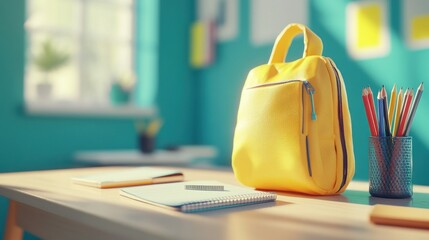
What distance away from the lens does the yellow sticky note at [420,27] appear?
6.37ft

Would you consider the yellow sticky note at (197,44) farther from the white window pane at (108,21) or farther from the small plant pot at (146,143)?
the small plant pot at (146,143)

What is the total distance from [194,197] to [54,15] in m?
2.36

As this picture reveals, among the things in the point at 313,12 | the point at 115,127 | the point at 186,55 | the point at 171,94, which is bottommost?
the point at 115,127

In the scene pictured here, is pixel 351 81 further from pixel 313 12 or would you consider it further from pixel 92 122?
pixel 92 122

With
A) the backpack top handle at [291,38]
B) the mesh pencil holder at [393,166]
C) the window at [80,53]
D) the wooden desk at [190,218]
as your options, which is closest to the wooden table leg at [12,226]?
the wooden desk at [190,218]

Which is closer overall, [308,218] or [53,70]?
[308,218]

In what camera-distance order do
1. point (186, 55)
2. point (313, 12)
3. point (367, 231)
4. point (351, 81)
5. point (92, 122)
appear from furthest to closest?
1. point (186, 55)
2. point (92, 122)
3. point (313, 12)
4. point (351, 81)
5. point (367, 231)

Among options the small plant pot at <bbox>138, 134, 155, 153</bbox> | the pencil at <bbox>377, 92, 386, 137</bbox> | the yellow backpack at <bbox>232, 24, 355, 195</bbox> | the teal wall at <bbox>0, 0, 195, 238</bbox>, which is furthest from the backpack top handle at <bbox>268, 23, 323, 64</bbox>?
the teal wall at <bbox>0, 0, 195, 238</bbox>

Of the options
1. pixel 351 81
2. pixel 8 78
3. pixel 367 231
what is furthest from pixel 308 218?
pixel 8 78

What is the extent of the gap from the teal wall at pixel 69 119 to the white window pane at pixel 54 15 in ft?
1.07

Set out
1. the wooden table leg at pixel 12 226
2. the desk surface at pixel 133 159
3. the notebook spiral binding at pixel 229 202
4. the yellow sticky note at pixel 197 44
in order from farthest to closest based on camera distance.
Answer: the yellow sticky note at pixel 197 44 → the desk surface at pixel 133 159 → the wooden table leg at pixel 12 226 → the notebook spiral binding at pixel 229 202

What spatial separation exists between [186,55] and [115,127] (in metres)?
0.77

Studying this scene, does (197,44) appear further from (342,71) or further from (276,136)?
(276,136)

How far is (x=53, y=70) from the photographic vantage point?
2.70 meters
